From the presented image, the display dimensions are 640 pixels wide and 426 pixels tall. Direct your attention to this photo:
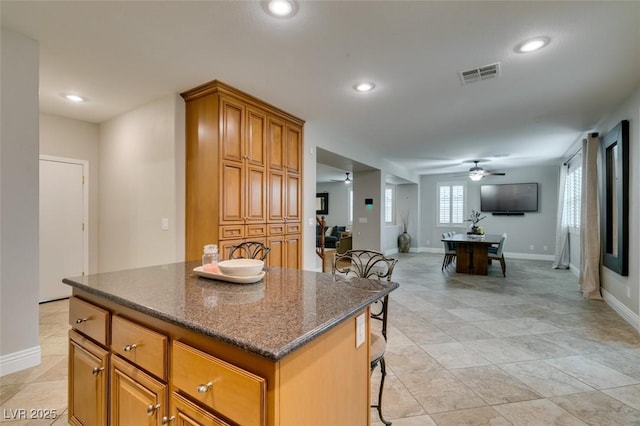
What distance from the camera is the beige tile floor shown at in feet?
6.10

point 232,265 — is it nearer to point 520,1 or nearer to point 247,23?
point 247,23

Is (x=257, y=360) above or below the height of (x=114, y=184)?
below

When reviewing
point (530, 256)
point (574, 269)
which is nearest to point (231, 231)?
point (574, 269)

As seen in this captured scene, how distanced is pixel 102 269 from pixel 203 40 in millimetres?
3709

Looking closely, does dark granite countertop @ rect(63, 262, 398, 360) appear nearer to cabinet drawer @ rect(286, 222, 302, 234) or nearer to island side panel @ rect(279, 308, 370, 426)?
island side panel @ rect(279, 308, 370, 426)

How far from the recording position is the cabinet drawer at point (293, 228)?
4.07 metres

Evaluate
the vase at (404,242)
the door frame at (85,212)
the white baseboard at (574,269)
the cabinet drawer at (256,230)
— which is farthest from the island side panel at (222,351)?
the vase at (404,242)

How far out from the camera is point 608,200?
13.1 ft

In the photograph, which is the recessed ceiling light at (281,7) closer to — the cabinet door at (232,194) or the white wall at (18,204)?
the cabinet door at (232,194)

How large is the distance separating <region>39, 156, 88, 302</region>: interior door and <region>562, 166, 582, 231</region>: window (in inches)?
344

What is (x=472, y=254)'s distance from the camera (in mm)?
6133

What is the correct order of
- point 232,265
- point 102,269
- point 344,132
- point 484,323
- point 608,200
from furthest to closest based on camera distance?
point 344,132
point 102,269
point 608,200
point 484,323
point 232,265

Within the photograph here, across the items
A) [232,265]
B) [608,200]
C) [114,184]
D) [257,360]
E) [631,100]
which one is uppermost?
[631,100]

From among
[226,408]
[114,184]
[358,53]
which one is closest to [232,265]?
[226,408]
